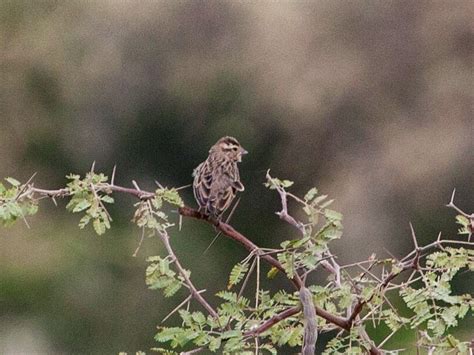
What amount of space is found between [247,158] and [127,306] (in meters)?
A: 1.58

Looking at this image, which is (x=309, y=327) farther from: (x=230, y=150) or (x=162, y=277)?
(x=230, y=150)

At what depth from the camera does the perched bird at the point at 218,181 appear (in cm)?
401

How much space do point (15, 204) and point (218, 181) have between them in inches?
56.0

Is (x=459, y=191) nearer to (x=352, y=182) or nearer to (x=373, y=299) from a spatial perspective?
(x=352, y=182)

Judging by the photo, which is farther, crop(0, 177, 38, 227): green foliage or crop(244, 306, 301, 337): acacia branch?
crop(0, 177, 38, 227): green foliage

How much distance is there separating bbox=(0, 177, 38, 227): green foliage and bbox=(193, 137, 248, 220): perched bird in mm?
826

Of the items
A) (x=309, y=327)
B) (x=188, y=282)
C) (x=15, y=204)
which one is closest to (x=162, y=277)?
(x=188, y=282)

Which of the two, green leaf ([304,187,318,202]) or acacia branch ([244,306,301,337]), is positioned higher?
green leaf ([304,187,318,202])

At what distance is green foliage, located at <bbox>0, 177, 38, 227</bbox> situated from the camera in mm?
2977

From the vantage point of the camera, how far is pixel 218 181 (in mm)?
4293

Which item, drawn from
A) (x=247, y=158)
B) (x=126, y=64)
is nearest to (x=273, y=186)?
(x=247, y=158)

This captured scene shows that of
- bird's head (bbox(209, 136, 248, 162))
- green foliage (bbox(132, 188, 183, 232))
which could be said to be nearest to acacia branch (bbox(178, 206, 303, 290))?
green foliage (bbox(132, 188, 183, 232))

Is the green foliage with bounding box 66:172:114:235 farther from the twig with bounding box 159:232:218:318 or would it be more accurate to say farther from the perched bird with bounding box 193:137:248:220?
the perched bird with bounding box 193:137:248:220

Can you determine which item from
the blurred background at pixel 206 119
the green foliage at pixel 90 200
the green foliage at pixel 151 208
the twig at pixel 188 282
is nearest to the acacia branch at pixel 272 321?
the twig at pixel 188 282
